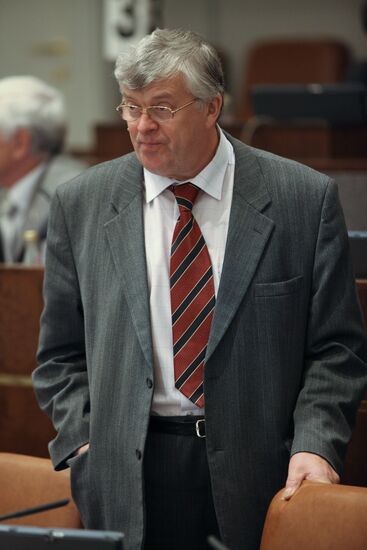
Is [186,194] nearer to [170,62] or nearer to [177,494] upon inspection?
[170,62]

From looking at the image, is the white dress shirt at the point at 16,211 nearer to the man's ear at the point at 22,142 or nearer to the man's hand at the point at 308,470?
the man's ear at the point at 22,142

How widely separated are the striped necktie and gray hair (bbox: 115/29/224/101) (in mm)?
269

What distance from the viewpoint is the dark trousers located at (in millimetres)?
2412

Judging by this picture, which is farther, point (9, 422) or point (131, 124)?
point (9, 422)

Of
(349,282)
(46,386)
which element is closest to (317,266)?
(349,282)

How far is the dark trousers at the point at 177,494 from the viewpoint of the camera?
95.0 inches

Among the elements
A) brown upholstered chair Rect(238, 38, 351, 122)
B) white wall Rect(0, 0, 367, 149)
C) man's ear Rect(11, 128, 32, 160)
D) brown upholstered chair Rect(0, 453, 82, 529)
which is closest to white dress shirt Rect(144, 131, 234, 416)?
brown upholstered chair Rect(0, 453, 82, 529)

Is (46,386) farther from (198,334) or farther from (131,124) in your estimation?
(131,124)

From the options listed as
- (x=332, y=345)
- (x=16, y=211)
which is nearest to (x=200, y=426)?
(x=332, y=345)

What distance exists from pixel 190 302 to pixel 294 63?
778cm

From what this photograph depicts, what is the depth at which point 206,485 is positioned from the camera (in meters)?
2.44

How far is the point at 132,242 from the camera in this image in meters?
2.44

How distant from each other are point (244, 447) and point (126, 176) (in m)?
0.65

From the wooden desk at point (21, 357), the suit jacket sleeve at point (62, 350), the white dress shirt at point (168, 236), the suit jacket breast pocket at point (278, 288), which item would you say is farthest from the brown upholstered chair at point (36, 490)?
the wooden desk at point (21, 357)
